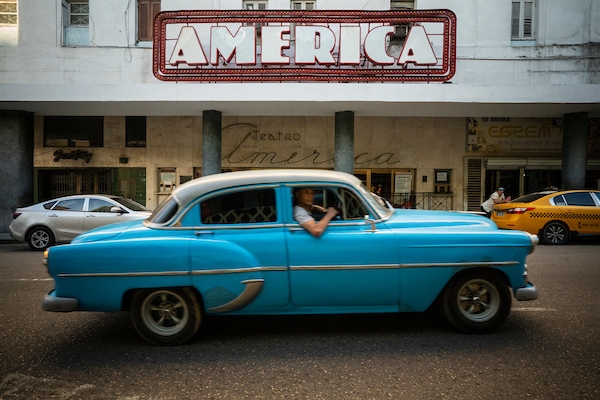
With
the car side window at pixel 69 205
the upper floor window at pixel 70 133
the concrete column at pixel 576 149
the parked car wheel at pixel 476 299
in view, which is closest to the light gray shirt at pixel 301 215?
the parked car wheel at pixel 476 299

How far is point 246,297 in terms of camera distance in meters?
3.95

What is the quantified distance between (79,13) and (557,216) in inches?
650

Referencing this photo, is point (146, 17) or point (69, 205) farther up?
point (146, 17)

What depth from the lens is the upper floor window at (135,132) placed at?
17.3 m

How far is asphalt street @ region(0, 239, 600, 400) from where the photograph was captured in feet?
10.4

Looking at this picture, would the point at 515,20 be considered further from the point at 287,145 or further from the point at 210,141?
the point at 210,141

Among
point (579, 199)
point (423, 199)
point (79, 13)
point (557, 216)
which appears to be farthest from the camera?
point (423, 199)

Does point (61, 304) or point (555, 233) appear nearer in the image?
point (61, 304)

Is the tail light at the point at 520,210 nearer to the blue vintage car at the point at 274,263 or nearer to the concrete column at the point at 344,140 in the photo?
the concrete column at the point at 344,140

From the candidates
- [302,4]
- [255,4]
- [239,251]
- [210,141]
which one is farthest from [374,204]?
[255,4]

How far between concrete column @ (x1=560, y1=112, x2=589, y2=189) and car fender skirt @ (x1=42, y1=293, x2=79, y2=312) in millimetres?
15592

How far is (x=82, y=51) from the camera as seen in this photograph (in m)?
14.7

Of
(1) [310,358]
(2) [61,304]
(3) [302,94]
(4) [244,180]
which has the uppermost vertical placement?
(3) [302,94]

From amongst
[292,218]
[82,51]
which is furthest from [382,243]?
[82,51]
